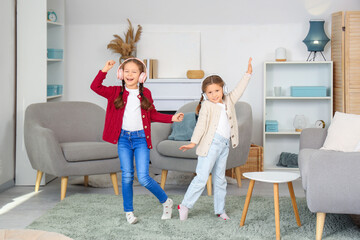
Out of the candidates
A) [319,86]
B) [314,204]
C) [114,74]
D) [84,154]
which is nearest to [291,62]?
[319,86]

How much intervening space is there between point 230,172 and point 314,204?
7.72ft

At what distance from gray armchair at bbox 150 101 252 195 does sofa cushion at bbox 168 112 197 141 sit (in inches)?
3.2

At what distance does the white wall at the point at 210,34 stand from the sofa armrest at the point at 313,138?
6.79 feet

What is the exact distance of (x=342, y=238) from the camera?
313cm

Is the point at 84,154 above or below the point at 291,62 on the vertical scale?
below

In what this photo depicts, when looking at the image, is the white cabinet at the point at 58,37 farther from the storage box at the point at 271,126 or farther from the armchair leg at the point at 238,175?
the storage box at the point at 271,126

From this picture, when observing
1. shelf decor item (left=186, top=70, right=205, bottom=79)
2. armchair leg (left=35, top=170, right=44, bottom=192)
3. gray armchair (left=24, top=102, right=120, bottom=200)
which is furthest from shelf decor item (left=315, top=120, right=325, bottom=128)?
armchair leg (left=35, top=170, right=44, bottom=192)

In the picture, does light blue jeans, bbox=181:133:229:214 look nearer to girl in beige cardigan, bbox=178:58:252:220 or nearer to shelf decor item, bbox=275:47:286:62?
girl in beige cardigan, bbox=178:58:252:220

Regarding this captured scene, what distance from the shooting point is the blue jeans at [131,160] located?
346 cm

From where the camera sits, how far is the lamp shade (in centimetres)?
570

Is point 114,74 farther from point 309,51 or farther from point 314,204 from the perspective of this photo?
point 314,204

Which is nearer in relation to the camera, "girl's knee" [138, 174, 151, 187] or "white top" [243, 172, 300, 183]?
"white top" [243, 172, 300, 183]

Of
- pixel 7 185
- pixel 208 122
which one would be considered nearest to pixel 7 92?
pixel 7 185

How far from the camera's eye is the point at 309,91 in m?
5.76
